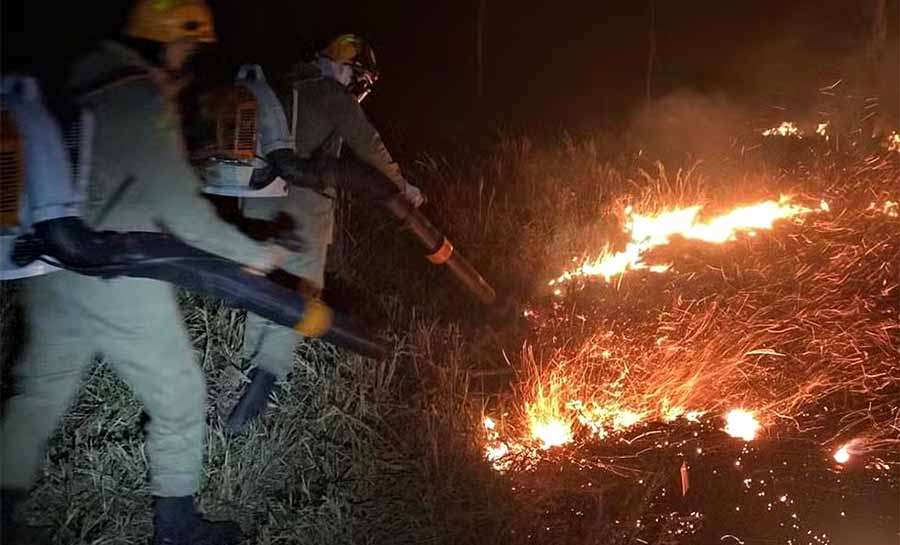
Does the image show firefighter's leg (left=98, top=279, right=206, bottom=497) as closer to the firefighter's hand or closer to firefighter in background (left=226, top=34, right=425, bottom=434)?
firefighter in background (left=226, top=34, right=425, bottom=434)

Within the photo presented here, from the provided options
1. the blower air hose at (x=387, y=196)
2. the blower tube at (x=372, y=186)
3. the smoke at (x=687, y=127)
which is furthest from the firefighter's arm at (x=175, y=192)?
the smoke at (x=687, y=127)

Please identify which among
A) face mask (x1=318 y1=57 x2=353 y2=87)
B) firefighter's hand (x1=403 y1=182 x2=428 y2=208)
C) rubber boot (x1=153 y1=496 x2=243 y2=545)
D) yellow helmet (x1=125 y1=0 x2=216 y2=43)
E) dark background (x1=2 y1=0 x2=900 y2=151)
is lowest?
rubber boot (x1=153 y1=496 x2=243 y2=545)

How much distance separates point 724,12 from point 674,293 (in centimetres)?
868

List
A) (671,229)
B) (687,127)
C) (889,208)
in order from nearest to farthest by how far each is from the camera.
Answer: (889,208), (671,229), (687,127)

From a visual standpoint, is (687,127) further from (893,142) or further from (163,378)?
(163,378)

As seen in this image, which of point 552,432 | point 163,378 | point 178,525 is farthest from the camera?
point 552,432

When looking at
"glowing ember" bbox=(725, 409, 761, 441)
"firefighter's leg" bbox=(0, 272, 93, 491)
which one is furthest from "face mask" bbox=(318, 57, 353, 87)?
"glowing ember" bbox=(725, 409, 761, 441)

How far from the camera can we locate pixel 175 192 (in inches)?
122

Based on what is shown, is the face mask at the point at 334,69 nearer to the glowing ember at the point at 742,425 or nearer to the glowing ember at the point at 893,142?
the glowing ember at the point at 742,425

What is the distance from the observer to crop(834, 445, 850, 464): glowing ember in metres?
4.17

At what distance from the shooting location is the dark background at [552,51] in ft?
31.0

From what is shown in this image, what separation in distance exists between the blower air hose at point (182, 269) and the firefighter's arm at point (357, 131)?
127 cm

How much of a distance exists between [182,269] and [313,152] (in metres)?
1.49

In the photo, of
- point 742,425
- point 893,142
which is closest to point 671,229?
point 893,142
